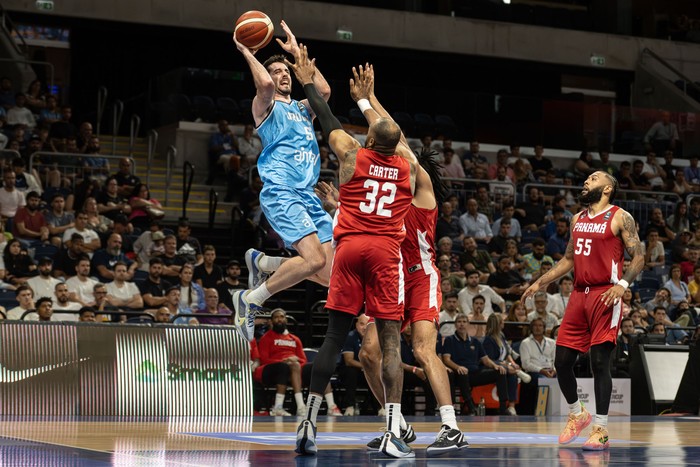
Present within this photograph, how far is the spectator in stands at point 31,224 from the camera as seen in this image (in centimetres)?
1655

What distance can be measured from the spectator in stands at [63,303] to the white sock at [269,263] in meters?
5.53

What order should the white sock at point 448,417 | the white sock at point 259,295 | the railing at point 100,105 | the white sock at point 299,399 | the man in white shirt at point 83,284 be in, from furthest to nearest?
the railing at point 100,105, the man in white shirt at point 83,284, the white sock at point 299,399, the white sock at point 259,295, the white sock at point 448,417

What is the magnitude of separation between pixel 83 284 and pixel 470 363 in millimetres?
5309

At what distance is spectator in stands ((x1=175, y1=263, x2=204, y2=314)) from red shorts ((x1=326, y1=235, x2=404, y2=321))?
851cm

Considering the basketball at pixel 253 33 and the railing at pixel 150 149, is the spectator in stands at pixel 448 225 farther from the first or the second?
the basketball at pixel 253 33

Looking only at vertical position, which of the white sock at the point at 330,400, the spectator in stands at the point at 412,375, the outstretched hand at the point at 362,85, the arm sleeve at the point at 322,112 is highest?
the outstretched hand at the point at 362,85

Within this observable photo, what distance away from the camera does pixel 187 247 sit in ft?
57.1

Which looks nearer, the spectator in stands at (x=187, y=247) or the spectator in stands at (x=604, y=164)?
the spectator in stands at (x=187, y=247)

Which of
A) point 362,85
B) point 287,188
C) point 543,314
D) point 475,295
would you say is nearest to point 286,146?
point 287,188

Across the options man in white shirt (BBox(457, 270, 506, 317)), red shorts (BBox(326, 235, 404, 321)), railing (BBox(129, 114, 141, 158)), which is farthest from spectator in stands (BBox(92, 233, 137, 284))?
red shorts (BBox(326, 235, 404, 321))

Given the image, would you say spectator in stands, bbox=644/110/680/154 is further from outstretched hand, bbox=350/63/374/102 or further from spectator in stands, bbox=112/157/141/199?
outstretched hand, bbox=350/63/374/102

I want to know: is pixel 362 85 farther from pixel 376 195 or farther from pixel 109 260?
pixel 109 260

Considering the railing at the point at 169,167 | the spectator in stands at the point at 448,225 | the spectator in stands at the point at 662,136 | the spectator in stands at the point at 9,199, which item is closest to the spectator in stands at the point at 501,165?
the spectator in stands at the point at 448,225

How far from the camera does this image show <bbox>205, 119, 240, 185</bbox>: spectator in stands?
21.9 metres
